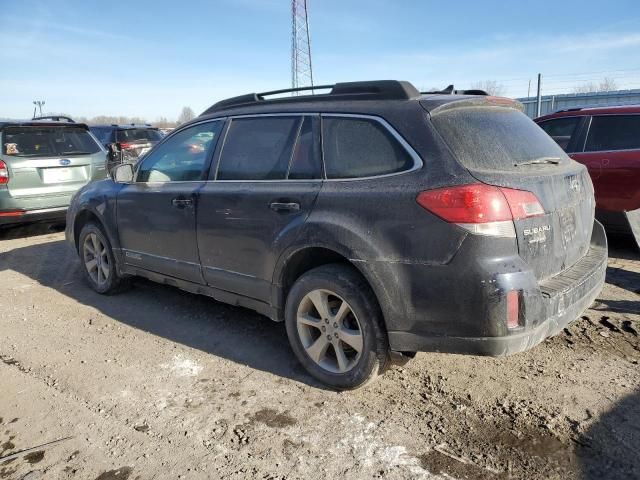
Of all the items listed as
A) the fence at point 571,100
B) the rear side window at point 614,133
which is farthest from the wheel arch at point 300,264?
the fence at point 571,100

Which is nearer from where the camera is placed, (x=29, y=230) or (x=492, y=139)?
(x=492, y=139)

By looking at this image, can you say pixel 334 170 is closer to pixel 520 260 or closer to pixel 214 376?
pixel 520 260

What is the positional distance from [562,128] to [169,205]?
16.7ft

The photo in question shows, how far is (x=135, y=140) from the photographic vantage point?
45.9 ft

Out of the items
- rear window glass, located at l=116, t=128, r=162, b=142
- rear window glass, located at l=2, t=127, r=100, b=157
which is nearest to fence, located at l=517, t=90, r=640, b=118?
rear window glass, located at l=116, t=128, r=162, b=142

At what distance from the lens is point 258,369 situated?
3.54 meters

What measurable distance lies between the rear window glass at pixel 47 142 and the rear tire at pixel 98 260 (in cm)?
303

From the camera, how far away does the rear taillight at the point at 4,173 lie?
23.8ft

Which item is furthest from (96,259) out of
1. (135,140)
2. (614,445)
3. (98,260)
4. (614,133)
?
(135,140)

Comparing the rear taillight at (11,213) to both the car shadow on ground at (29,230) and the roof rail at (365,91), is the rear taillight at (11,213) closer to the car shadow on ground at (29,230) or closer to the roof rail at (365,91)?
the car shadow on ground at (29,230)

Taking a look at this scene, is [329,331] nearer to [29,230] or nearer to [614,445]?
[614,445]

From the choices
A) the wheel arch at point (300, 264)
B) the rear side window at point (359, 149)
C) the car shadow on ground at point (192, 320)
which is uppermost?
the rear side window at point (359, 149)

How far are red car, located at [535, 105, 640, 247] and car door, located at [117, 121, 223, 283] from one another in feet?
14.7

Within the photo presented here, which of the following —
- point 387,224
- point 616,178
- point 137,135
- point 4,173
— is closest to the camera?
point 387,224
